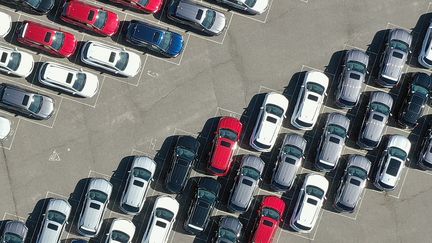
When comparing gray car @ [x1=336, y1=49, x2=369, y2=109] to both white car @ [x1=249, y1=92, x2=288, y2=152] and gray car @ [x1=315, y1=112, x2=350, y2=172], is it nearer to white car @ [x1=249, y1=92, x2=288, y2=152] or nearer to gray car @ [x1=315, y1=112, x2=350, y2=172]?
gray car @ [x1=315, y1=112, x2=350, y2=172]

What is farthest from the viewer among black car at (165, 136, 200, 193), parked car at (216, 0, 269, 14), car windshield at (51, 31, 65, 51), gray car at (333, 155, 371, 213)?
parked car at (216, 0, 269, 14)

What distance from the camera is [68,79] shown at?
52812 millimetres

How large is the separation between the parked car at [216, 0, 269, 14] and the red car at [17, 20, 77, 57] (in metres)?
12.5

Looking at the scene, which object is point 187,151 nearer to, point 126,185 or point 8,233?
point 126,185

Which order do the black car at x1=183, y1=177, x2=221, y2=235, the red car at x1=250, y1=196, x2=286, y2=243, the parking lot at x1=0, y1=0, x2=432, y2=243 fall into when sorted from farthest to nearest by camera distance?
the parking lot at x1=0, y1=0, x2=432, y2=243 → the black car at x1=183, y1=177, x2=221, y2=235 → the red car at x1=250, y1=196, x2=286, y2=243

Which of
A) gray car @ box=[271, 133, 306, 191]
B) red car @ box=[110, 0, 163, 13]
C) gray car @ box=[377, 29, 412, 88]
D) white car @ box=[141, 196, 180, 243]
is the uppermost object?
gray car @ box=[377, 29, 412, 88]

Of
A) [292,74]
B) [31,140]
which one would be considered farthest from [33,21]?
[292,74]

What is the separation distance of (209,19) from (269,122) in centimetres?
945

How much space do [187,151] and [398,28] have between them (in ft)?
65.3

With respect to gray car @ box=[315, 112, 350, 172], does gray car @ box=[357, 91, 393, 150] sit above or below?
above

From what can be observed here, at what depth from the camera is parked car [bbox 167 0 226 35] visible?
53.0 m

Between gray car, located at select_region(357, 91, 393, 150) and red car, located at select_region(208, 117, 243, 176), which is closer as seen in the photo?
red car, located at select_region(208, 117, 243, 176)

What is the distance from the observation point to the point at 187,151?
174 feet

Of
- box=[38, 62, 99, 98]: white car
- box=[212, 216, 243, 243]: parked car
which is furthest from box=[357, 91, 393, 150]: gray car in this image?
box=[38, 62, 99, 98]: white car
